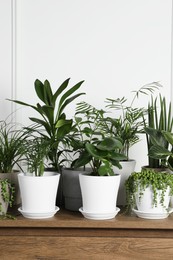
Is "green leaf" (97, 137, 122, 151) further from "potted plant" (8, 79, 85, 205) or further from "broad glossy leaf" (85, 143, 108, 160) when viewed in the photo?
"potted plant" (8, 79, 85, 205)

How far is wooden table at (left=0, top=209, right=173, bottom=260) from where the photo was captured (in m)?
1.40

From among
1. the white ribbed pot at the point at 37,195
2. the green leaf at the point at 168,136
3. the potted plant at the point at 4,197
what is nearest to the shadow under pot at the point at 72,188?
the white ribbed pot at the point at 37,195

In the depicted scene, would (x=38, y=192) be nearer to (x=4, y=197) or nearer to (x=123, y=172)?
(x=4, y=197)

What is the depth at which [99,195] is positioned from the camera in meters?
1.43

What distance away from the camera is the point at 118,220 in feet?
4.67

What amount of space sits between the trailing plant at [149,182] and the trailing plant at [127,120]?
15 centimetres

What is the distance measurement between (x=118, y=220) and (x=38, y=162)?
0.33 metres

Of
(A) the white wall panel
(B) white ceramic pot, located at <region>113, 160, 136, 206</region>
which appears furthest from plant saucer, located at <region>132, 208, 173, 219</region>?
(A) the white wall panel

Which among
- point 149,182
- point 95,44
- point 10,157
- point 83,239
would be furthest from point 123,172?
point 95,44

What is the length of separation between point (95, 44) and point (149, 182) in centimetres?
70

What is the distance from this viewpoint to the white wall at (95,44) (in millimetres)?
1846

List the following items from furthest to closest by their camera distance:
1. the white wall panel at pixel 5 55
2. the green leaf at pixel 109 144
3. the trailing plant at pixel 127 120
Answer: the white wall panel at pixel 5 55 → the trailing plant at pixel 127 120 → the green leaf at pixel 109 144

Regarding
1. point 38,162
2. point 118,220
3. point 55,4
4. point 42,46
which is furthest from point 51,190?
point 55,4

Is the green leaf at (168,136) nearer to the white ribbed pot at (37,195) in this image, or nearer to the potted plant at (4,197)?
the white ribbed pot at (37,195)
